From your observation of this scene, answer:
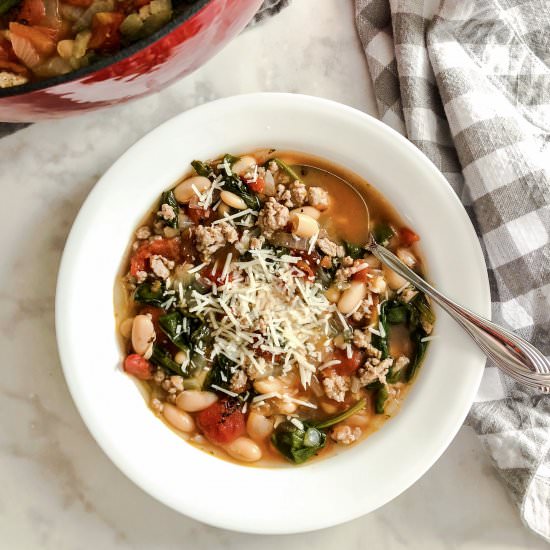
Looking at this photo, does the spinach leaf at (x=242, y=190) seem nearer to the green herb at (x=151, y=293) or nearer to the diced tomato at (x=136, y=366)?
the green herb at (x=151, y=293)

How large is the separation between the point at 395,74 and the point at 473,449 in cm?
127

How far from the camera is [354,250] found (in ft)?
7.84

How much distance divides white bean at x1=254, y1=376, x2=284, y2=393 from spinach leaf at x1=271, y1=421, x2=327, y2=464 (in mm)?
119

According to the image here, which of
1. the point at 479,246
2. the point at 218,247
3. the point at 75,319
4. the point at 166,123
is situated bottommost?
the point at 75,319

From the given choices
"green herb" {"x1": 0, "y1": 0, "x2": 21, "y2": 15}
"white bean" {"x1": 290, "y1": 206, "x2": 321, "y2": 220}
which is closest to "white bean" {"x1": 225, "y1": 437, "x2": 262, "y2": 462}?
"white bean" {"x1": 290, "y1": 206, "x2": 321, "y2": 220}

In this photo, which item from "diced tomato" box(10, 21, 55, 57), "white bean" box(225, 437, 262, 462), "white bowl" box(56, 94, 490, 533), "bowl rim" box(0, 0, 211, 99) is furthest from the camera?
"white bean" box(225, 437, 262, 462)

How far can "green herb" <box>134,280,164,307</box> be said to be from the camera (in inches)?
91.9

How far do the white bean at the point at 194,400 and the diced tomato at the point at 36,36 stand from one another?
113cm

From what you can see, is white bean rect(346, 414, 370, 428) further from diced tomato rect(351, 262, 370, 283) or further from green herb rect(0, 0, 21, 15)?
green herb rect(0, 0, 21, 15)

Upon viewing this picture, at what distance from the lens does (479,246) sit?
7.48ft

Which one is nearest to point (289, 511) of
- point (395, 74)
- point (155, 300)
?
point (155, 300)

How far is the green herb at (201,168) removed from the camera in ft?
7.66

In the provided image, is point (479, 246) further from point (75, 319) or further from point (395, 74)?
point (75, 319)

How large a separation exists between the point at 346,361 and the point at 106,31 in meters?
1.25
